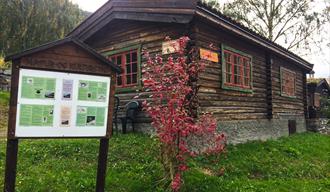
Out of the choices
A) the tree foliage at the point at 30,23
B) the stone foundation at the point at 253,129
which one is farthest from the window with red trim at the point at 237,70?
the tree foliage at the point at 30,23

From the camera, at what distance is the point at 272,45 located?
14.5 meters

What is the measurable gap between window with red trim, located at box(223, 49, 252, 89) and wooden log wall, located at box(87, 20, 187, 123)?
7.32 ft

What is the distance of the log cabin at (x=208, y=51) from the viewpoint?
10.3 metres

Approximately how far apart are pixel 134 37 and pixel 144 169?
5.69 meters

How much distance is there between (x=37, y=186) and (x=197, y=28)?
6.31 m

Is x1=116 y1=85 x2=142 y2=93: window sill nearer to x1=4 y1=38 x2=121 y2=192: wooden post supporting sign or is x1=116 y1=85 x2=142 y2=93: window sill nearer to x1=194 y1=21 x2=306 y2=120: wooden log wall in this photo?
x1=194 y1=21 x2=306 y2=120: wooden log wall

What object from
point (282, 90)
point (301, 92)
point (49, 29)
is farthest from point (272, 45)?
point (49, 29)

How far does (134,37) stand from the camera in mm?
11984

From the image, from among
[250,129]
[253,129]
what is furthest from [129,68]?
[253,129]

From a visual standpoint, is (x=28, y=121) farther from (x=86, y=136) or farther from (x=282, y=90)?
(x=282, y=90)

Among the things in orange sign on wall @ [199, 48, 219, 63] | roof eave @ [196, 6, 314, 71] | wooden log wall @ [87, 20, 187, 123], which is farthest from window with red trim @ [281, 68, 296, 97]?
wooden log wall @ [87, 20, 187, 123]

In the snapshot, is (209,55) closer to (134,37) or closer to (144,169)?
(134,37)

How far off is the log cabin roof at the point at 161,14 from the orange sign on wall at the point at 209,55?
87 centimetres

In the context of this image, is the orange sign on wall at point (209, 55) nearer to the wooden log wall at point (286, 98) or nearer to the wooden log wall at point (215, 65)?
the wooden log wall at point (215, 65)
